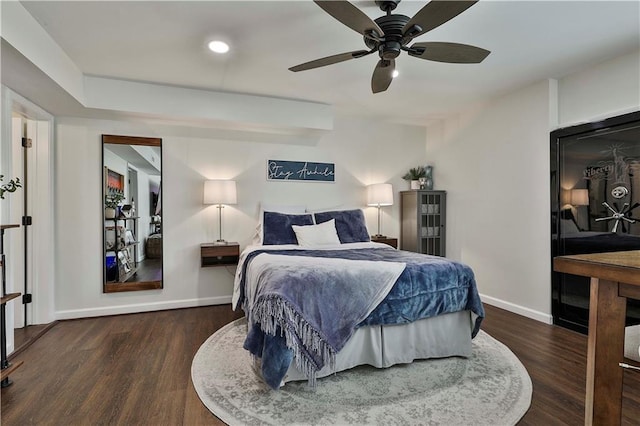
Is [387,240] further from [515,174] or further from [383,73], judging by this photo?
[383,73]

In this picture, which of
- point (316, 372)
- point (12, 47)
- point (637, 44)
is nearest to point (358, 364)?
point (316, 372)

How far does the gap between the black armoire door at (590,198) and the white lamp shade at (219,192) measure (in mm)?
3535

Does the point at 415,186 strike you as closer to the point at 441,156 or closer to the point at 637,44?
the point at 441,156

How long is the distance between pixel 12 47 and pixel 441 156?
189 inches

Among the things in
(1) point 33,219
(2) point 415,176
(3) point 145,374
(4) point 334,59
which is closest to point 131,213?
(1) point 33,219

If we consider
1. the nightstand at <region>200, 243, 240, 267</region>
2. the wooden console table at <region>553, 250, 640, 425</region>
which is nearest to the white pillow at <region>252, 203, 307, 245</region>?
the nightstand at <region>200, 243, 240, 267</region>

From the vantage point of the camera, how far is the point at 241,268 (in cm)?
333

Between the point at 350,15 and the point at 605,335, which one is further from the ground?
the point at 350,15

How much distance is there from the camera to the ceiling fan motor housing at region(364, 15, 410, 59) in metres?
2.07

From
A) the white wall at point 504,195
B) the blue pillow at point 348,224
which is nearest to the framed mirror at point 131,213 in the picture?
the blue pillow at point 348,224

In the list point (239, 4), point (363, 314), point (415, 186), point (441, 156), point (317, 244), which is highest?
point (239, 4)

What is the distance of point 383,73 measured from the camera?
2.53 meters

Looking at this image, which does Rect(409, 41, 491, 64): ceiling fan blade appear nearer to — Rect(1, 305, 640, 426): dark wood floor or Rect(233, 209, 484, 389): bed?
Rect(233, 209, 484, 389): bed

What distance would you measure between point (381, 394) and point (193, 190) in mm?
3164
